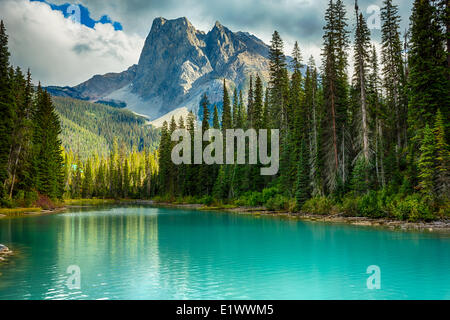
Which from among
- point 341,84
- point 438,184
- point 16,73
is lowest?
point 438,184

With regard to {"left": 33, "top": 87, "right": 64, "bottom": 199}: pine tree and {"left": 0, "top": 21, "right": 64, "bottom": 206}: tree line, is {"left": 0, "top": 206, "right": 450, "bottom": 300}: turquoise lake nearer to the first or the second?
{"left": 0, "top": 21, "right": 64, "bottom": 206}: tree line

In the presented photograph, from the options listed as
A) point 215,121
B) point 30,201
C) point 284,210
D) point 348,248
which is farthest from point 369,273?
point 215,121

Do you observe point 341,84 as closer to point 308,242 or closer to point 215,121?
point 308,242

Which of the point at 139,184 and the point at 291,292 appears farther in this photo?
the point at 139,184

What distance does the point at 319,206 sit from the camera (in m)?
41.2

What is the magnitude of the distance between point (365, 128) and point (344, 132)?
5.09 m

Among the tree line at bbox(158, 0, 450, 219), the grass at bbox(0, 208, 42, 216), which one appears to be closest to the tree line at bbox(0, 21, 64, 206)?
the grass at bbox(0, 208, 42, 216)

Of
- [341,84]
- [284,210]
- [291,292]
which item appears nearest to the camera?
[291,292]

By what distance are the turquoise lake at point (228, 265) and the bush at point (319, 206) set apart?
1188 cm

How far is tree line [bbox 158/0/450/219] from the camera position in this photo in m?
31.2

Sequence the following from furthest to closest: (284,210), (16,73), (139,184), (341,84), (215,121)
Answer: (139,184) < (215,121) < (16,73) < (284,210) < (341,84)

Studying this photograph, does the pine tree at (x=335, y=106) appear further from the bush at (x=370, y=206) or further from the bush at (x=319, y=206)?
the bush at (x=370, y=206)
